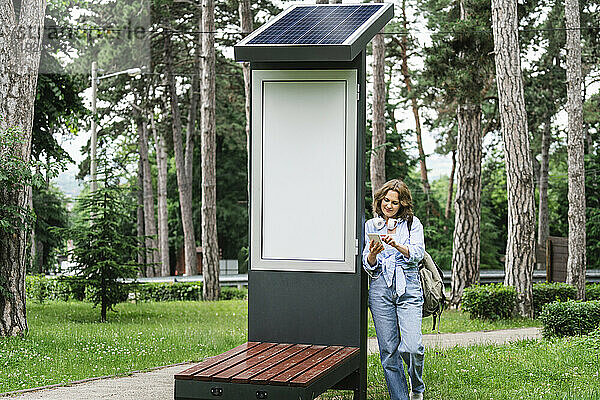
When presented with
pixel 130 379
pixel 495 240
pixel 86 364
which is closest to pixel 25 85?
pixel 86 364

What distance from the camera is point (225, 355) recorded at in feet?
19.8

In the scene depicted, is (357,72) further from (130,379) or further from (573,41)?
(573,41)

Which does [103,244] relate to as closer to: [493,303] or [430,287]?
[493,303]

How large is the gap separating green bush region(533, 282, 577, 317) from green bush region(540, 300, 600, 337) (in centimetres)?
483

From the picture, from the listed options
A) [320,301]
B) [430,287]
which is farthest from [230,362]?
[430,287]

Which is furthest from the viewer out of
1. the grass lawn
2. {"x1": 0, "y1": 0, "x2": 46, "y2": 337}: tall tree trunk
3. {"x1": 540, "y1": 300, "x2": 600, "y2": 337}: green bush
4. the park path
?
{"x1": 0, "y1": 0, "x2": 46, "y2": 337}: tall tree trunk

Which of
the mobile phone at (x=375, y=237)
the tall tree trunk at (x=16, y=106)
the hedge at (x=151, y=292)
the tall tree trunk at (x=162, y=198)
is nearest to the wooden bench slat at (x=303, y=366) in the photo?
the mobile phone at (x=375, y=237)

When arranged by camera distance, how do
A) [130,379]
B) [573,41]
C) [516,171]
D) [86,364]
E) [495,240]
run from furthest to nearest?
[495,240]
[573,41]
[516,171]
[86,364]
[130,379]

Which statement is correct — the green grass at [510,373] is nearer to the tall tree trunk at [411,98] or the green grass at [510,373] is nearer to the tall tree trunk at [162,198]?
the tall tree trunk at [411,98]

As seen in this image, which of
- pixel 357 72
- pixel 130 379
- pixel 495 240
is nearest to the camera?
pixel 357 72

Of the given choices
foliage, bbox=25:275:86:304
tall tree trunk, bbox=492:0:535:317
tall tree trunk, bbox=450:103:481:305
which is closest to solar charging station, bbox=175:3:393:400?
tall tree trunk, bbox=492:0:535:317

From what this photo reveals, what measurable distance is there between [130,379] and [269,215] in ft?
9.80

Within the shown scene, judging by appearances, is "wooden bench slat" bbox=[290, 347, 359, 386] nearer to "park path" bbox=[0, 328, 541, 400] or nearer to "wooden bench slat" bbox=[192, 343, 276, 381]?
"wooden bench slat" bbox=[192, 343, 276, 381]

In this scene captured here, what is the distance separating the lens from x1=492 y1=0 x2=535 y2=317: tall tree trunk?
51.1 ft
